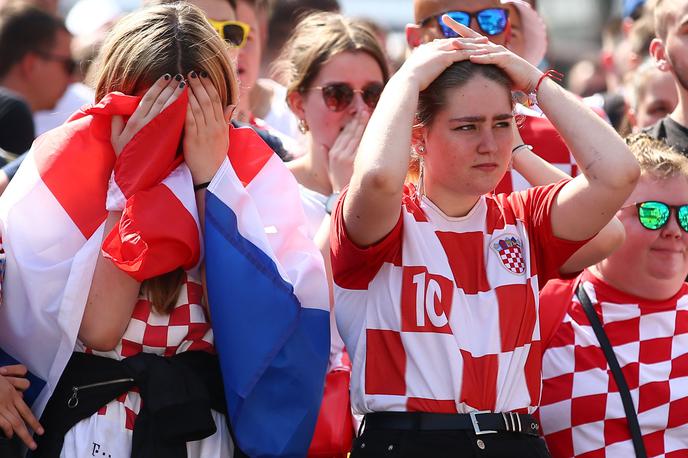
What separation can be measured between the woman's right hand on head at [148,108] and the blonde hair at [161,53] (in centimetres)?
4

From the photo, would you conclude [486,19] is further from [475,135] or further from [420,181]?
[475,135]

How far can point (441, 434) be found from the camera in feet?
9.22

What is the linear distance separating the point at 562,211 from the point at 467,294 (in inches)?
14.3

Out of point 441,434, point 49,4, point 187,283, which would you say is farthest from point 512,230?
point 49,4

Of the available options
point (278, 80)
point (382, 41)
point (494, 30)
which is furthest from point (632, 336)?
point (382, 41)

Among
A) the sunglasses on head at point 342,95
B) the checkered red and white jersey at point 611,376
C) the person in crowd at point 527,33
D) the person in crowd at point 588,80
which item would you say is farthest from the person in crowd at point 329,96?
the person in crowd at point 588,80

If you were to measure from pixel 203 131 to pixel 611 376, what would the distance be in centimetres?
143

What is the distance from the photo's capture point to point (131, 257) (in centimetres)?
283

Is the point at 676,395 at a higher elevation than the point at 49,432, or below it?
higher

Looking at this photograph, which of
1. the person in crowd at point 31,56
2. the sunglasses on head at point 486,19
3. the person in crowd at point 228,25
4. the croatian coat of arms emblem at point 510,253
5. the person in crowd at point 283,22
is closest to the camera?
the croatian coat of arms emblem at point 510,253

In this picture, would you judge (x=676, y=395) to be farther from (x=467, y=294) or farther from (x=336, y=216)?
(x=336, y=216)

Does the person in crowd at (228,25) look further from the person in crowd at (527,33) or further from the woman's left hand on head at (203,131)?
the woman's left hand on head at (203,131)

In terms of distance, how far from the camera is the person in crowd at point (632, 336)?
3.28m

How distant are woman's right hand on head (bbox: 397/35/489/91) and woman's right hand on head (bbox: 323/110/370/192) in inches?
34.7
